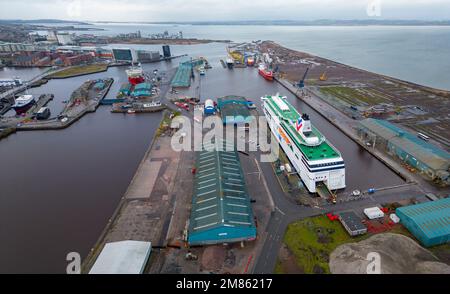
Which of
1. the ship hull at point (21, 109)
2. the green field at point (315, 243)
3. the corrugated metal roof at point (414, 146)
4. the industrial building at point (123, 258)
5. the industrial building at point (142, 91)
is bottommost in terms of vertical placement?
the green field at point (315, 243)

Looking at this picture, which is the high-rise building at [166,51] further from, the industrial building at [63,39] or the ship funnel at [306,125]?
the ship funnel at [306,125]

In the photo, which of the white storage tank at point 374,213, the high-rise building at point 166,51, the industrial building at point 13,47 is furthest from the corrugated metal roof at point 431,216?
the industrial building at point 13,47

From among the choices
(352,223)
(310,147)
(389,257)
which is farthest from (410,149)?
(389,257)

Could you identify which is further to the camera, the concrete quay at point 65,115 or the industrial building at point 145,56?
the industrial building at point 145,56

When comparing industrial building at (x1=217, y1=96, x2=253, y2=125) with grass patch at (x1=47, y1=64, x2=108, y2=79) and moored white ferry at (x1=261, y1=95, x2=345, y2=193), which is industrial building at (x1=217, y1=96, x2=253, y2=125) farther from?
grass patch at (x1=47, y1=64, x2=108, y2=79)

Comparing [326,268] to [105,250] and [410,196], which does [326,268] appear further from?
[105,250]

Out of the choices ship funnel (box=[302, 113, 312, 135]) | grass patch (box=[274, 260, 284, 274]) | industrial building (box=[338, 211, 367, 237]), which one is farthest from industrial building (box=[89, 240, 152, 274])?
ship funnel (box=[302, 113, 312, 135])

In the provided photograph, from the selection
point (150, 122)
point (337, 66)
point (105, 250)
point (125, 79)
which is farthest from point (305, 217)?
point (337, 66)
